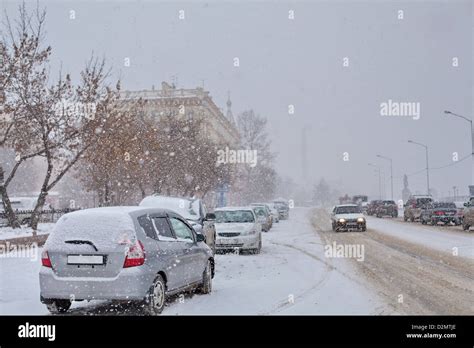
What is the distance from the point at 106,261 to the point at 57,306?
1.16 m

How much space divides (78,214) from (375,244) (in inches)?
628

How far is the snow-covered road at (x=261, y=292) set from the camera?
29.5 feet

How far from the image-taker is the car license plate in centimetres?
834

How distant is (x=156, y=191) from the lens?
4041 centimetres

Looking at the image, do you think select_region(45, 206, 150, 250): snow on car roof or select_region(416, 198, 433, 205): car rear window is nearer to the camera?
select_region(45, 206, 150, 250): snow on car roof

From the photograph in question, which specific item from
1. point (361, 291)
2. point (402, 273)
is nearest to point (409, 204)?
point (402, 273)

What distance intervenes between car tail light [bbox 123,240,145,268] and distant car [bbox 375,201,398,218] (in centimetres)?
5033

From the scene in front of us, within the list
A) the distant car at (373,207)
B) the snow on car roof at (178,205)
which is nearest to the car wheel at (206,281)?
the snow on car roof at (178,205)

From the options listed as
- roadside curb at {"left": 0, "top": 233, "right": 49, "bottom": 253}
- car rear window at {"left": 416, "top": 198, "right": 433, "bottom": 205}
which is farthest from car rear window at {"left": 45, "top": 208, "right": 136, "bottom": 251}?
car rear window at {"left": 416, "top": 198, "right": 433, "bottom": 205}

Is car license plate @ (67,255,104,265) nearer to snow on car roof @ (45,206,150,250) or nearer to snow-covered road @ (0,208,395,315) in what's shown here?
snow on car roof @ (45,206,150,250)

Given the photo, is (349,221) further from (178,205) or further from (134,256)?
(134,256)

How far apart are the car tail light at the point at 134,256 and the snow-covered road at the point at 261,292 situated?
3.20ft
